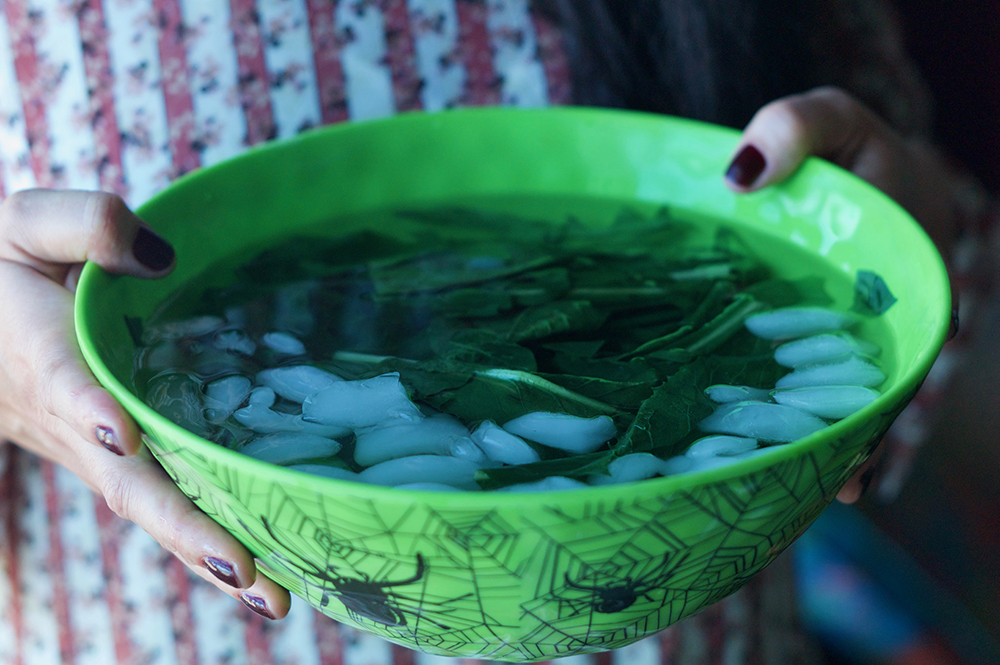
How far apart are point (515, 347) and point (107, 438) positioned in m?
0.25

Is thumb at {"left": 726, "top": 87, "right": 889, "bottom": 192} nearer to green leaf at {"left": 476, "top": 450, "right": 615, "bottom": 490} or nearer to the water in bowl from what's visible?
the water in bowl

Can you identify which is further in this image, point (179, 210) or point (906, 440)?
point (906, 440)

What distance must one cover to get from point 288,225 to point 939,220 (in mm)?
817

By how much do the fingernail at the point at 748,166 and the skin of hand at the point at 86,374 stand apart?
1.64 ft

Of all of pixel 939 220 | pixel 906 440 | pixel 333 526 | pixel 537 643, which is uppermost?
pixel 333 526

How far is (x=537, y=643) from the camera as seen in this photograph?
400 mm

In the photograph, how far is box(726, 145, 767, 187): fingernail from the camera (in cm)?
69

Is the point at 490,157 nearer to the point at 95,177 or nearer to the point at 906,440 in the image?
the point at 95,177

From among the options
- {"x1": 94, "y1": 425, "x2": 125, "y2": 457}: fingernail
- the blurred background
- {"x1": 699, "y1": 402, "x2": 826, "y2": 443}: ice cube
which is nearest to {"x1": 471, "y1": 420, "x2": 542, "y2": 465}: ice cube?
{"x1": 699, "y1": 402, "x2": 826, "y2": 443}: ice cube

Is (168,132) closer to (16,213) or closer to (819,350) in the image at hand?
(16,213)

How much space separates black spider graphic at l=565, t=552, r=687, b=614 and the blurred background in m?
1.48

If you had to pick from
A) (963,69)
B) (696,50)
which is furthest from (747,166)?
(963,69)

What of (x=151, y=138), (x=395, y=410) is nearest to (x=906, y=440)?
(x=395, y=410)

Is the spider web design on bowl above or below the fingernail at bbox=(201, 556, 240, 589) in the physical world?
above
